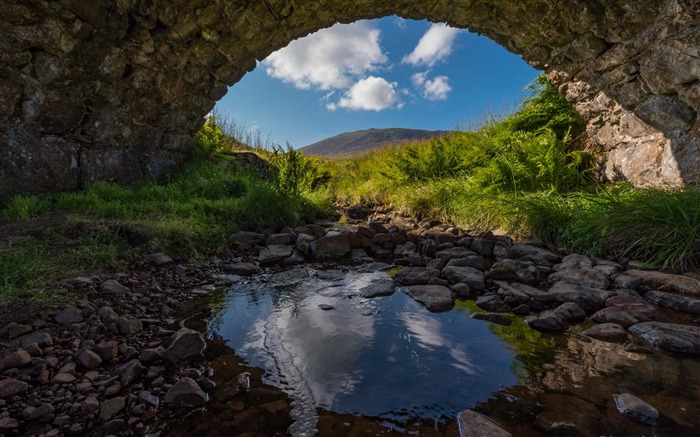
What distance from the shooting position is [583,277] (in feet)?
8.96

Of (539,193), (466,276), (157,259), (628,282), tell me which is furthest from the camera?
(539,193)

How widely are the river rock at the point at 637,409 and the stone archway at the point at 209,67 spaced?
4420 millimetres

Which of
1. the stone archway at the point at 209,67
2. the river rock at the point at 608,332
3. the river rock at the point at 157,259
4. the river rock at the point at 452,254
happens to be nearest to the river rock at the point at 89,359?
the river rock at the point at 157,259

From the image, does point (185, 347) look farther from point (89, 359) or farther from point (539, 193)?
point (539, 193)

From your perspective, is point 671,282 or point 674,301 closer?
point 674,301

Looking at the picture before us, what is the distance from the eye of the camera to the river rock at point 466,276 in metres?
2.76

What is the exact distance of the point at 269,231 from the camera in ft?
15.6

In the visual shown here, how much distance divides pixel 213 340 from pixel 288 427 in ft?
2.93

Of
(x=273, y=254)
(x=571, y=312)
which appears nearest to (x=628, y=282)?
(x=571, y=312)

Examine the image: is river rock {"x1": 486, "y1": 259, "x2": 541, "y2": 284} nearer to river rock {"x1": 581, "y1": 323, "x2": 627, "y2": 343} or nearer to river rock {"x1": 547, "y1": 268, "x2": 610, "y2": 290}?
river rock {"x1": 547, "y1": 268, "x2": 610, "y2": 290}

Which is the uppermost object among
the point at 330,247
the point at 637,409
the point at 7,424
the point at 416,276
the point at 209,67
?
the point at 209,67

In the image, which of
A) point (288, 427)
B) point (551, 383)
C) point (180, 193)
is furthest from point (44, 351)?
point (180, 193)

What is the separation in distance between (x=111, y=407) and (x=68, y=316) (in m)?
0.98

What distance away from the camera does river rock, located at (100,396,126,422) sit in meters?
1.28
